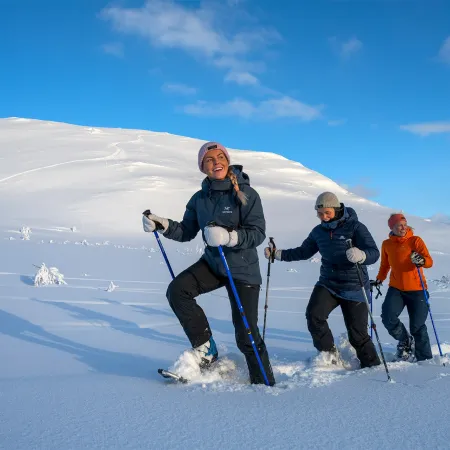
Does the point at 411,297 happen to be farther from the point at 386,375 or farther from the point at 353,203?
the point at 353,203

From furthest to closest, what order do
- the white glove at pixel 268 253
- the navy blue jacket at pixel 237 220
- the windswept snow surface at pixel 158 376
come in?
the white glove at pixel 268 253 < the navy blue jacket at pixel 237 220 < the windswept snow surface at pixel 158 376

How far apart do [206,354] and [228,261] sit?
0.78 metres

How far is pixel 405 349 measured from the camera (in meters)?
4.89

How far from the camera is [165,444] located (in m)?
1.96

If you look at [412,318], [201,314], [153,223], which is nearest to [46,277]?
[153,223]

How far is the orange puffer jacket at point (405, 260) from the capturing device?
16.2 ft

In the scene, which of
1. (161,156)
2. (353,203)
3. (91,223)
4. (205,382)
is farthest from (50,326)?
(161,156)

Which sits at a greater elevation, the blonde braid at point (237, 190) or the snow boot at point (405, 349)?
the blonde braid at point (237, 190)

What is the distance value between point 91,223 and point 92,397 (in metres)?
20.4

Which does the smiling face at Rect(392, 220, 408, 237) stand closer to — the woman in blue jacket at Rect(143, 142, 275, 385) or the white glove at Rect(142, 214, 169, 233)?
the woman in blue jacket at Rect(143, 142, 275, 385)

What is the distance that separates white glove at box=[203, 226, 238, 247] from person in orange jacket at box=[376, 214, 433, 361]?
2514 mm

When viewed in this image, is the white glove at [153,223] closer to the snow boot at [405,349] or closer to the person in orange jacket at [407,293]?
the person in orange jacket at [407,293]

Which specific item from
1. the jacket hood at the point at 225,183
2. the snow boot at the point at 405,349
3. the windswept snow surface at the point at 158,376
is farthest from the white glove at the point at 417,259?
the jacket hood at the point at 225,183

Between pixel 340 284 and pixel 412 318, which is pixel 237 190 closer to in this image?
pixel 340 284
